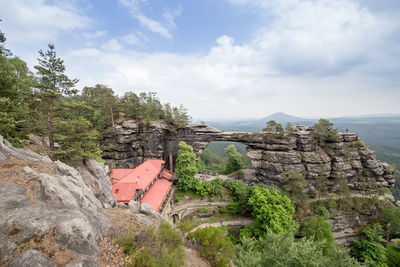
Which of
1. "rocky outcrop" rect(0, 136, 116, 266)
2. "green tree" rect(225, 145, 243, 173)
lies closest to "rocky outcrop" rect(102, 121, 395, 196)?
"green tree" rect(225, 145, 243, 173)

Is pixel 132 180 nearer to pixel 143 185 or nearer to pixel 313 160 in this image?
pixel 143 185

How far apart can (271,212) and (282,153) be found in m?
11.6

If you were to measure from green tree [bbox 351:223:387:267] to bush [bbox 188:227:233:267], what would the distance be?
84.2 ft

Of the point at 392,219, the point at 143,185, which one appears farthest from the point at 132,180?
the point at 392,219

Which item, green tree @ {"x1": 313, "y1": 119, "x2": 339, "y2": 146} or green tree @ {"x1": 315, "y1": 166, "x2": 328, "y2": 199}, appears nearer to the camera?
green tree @ {"x1": 315, "y1": 166, "x2": 328, "y2": 199}

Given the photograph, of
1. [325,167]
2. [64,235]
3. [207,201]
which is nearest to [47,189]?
[64,235]

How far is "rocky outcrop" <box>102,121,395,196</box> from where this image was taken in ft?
86.1

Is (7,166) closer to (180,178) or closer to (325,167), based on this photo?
(180,178)

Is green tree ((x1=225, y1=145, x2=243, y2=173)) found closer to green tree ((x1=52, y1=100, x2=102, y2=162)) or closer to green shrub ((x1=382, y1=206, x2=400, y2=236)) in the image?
green shrub ((x1=382, y1=206, x2=400, y2=236))

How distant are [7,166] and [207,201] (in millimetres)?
22542

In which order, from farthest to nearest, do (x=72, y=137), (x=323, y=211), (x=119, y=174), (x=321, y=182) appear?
(x=321, y=182) < (x=323, y=211) < (x=119, y=174) < (x=72, y=137)

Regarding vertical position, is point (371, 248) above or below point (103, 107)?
below

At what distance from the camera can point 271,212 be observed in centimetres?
1923

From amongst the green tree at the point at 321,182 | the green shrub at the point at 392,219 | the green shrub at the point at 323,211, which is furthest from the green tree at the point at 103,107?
the green shrub at the point at 392,219
